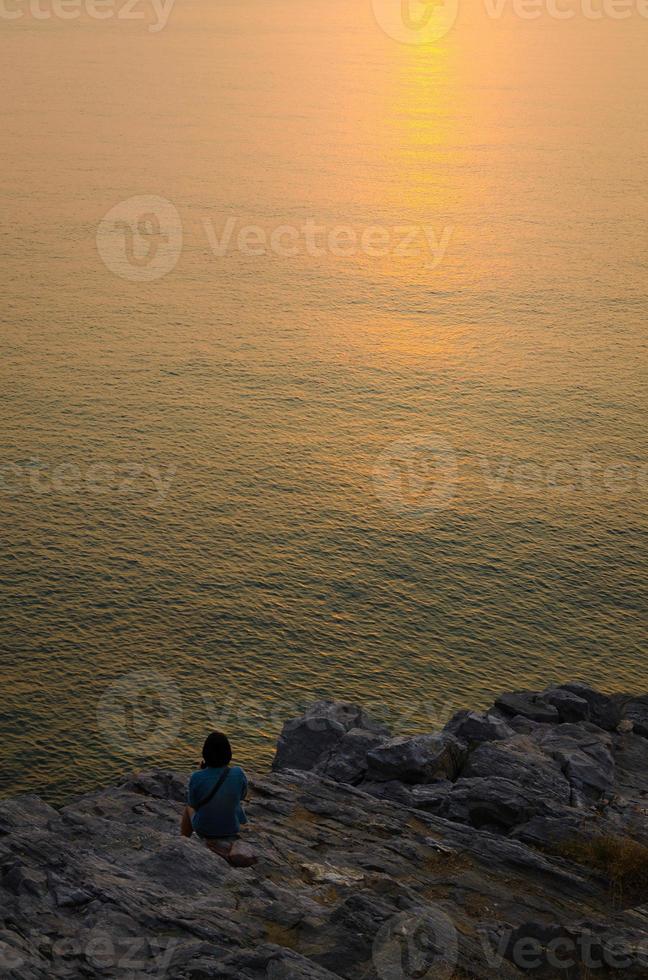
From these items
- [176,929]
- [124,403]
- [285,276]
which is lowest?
[176,929]

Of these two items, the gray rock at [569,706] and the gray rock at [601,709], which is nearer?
the gray rock at [601,709]

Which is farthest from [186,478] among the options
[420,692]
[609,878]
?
[609,878]

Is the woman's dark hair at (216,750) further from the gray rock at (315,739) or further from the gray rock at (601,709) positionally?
the gray rock at (601,709)

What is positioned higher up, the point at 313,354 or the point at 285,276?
the point at 285,276

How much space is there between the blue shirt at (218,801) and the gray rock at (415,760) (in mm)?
17342

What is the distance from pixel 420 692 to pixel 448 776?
37.5 metres

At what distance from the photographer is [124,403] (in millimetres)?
138000

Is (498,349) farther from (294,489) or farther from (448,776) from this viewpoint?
(448,776)

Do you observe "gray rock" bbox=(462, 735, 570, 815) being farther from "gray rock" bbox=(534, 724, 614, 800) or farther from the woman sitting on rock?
the woman sitting on rock

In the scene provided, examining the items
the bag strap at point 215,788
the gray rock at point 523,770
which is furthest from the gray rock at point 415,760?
the bag strap at point 215,788

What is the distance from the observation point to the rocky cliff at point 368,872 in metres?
28.0

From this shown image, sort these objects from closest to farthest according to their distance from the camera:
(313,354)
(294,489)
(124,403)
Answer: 1. (294,489)
2. (124,403)
3. (313,354)

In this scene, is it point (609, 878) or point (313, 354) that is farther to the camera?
point (313, 354)

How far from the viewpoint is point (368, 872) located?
35125 millimetres
